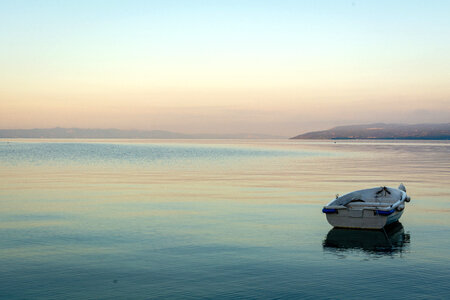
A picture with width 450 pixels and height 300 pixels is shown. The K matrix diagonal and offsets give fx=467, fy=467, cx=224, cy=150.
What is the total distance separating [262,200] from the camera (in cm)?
2922

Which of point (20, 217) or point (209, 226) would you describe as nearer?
point (209, 226)

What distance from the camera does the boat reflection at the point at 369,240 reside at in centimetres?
1720

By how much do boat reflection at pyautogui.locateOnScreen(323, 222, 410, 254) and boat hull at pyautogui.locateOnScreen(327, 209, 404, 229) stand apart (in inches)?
9.7

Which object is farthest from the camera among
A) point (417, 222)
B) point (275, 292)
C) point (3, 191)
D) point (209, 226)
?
point (3, 191)

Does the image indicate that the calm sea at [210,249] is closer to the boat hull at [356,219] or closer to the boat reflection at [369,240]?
the boat reflection at [369,240]

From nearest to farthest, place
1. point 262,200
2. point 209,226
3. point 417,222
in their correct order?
point 209,226
point 417,222
point 262,200

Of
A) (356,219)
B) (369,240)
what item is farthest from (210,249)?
(356,219)

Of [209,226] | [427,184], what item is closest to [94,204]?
[209,226]

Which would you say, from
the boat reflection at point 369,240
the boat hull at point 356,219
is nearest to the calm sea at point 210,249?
the boat reflection at point 369,240

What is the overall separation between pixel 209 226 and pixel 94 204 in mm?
9347

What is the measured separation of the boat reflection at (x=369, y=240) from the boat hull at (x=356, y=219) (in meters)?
0.25

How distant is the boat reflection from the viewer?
17.2 meters

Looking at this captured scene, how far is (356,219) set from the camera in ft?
66.8

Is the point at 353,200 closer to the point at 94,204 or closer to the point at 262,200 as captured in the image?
the point at 262,200
